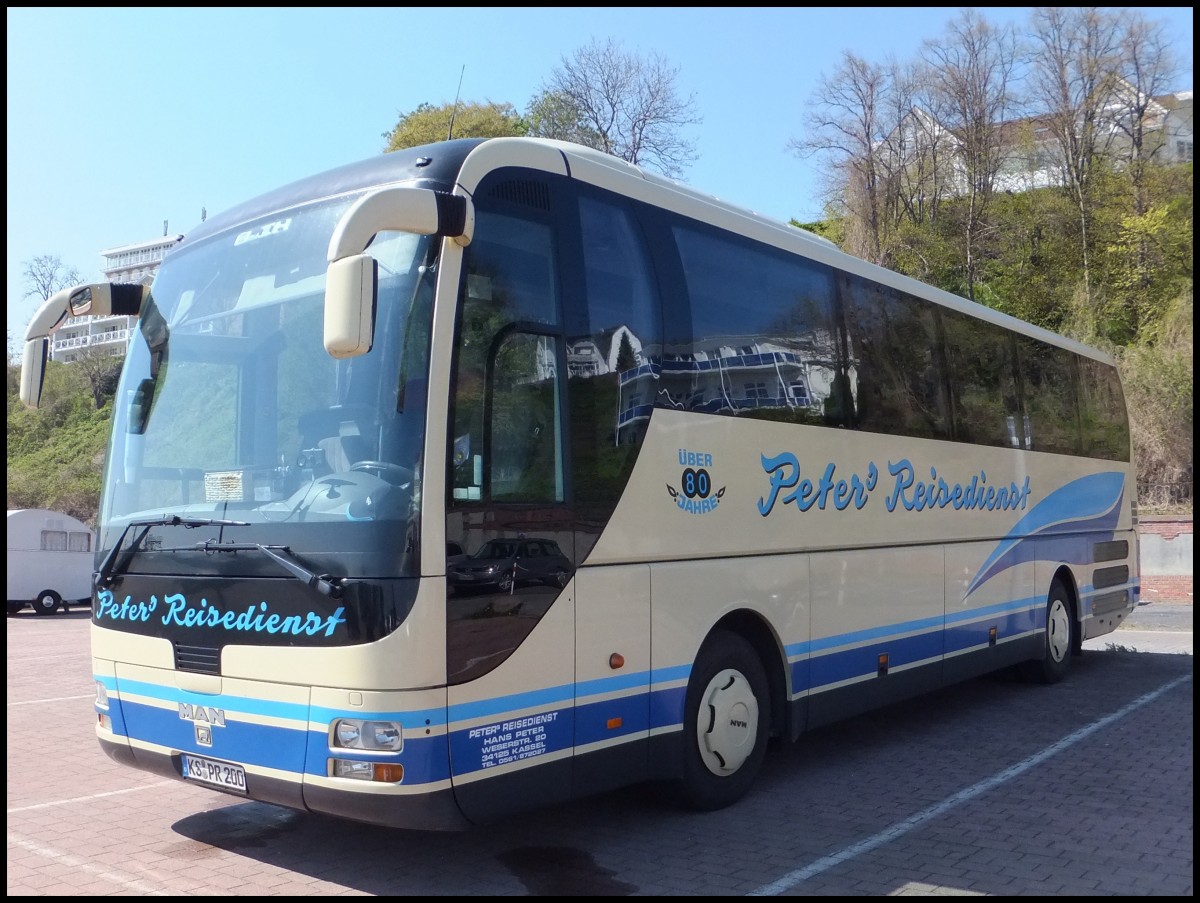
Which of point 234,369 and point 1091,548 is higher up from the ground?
point 234,369

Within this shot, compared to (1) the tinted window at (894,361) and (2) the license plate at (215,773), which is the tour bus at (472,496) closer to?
(2) the license plate at (215,773)

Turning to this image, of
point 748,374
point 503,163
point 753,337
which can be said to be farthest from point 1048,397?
point 503,163

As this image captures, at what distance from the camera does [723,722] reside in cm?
675

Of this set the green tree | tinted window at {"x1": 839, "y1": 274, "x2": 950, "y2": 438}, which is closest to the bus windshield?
tinted window at {"x1": 839, "y1": 274, "x2": 950, "y2": 438}

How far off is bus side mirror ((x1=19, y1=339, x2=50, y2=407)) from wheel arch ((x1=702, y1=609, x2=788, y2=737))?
15.1 ft

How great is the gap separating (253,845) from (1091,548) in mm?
10412

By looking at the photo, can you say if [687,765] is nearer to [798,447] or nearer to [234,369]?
[798,447]

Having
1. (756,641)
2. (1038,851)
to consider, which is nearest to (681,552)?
(756,641)

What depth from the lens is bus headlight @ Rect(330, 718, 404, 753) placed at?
4.80m

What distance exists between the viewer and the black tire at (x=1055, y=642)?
11680mm

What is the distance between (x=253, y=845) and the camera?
19.8ft

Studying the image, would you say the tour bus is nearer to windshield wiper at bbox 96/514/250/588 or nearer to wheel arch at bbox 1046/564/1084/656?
windshield wiper at bbox 96/514/250/588

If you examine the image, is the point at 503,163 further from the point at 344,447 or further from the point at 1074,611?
the point at 1074,611

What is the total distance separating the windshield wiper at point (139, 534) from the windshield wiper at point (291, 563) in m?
0.11
